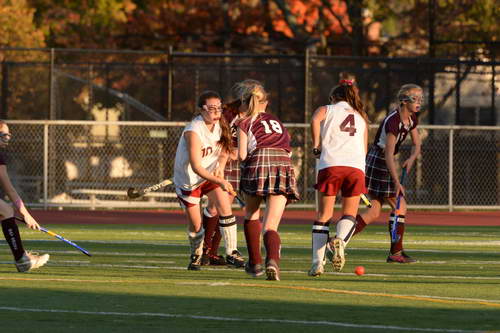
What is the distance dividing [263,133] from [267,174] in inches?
14.4

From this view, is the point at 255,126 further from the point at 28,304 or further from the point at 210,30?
the point at 210,30

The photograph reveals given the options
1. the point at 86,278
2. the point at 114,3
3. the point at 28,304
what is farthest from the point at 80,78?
the point at 28,304

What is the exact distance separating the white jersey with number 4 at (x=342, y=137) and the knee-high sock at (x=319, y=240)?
53 cm

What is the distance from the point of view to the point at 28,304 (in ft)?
30.3

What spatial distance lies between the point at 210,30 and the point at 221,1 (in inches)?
47.5

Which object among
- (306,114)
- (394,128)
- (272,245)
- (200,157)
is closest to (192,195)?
(200,157)

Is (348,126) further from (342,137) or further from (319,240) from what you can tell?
(319,240)

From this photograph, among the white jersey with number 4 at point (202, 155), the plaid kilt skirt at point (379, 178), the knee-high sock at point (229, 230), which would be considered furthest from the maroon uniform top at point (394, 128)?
the white jersey with number 4 at point (202, 155)

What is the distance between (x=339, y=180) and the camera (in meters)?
11.2

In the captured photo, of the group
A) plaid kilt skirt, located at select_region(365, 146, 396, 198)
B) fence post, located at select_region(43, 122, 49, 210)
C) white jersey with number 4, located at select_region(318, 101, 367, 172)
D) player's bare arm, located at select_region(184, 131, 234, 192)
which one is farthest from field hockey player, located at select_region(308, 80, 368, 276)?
fence post, located at select_region(43, 122, 49, 210)

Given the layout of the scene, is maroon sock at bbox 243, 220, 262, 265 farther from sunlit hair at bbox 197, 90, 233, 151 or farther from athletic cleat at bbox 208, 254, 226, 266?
athletic cleat at bbox 208, 254, 226, 266

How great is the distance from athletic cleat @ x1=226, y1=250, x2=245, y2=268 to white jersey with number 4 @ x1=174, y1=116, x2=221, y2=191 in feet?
2.96

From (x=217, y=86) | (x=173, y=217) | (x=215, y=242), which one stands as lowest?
(x=173, y=217)

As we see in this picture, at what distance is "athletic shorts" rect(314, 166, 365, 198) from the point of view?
11.2 meters
